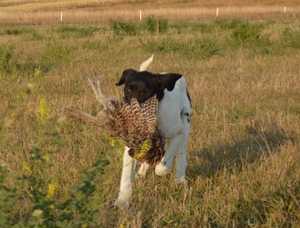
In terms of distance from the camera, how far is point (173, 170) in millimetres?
4340

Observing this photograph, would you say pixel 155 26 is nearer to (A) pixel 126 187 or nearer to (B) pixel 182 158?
(B) pixel 182 158

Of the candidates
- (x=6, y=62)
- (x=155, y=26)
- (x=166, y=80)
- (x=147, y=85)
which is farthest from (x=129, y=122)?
(x=155, y=26)

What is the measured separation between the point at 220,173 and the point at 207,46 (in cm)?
740

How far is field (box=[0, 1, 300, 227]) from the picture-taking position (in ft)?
7.78

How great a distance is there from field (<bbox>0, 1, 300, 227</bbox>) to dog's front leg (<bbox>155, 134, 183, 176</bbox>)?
134mm

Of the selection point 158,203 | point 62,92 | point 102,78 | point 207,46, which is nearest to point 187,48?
point 207,46

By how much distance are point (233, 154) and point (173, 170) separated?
74 centimetres

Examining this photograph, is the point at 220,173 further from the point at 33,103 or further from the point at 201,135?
the point at 33,103

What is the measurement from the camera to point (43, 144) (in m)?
4.80

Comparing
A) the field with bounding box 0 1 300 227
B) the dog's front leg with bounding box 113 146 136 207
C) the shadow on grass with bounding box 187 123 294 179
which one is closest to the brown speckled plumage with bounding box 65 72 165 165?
the field with bounding box 0 1 300 227

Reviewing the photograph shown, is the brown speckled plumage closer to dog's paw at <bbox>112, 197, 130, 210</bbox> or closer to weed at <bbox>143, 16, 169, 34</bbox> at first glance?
dog's paw at <bbox>112, 197, 130, 210</bbox>

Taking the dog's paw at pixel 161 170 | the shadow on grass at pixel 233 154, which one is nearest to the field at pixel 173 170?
the shadow on grass at pixel 233 154

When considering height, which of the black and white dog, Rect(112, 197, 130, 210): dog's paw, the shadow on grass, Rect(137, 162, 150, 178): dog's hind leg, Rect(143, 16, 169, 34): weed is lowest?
Rect(143, 16, 169, 34): weed

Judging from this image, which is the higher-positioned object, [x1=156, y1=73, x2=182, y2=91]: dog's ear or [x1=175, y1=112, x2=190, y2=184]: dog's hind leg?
[x1=156, y1=73, x2=182, y2=91]: dog's ear
